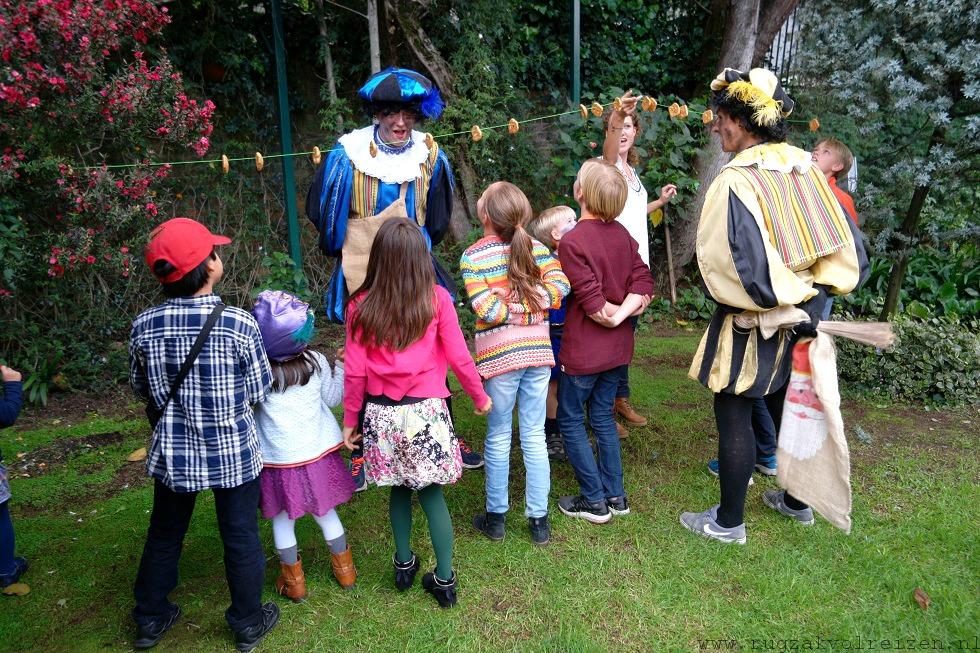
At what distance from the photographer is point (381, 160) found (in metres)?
3.26

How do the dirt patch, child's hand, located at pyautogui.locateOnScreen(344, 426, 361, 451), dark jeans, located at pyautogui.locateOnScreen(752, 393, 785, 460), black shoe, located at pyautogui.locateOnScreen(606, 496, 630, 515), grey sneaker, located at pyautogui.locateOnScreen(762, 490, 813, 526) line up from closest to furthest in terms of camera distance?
child's hand, located at pyautogui.locateOnScreen(344, 426, 361, 451) < grey sneaker, located at pyautogui.locateOnScreen(762, 490, 813, 526) < black shoe, located at pyautogui.locateOnScreen(606, 496, 630, 515) < dark jeans, located at pyautogui.locateOnScreen(752, 393, 785, 460) < the dirt patch

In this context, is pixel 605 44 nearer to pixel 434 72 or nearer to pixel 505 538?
pixel 434 72

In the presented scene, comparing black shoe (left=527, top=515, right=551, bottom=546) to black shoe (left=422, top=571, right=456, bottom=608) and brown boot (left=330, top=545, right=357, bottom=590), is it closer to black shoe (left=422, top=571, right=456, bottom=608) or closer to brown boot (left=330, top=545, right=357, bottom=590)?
black shoe (left=422, top=571, right=456, bottom=608)

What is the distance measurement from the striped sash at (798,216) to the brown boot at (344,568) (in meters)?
2.16

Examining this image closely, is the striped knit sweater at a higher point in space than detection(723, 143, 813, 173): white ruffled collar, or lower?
lower

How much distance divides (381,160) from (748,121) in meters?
1.64

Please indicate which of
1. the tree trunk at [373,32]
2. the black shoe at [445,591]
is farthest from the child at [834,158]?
the tree trunk at [373,32]

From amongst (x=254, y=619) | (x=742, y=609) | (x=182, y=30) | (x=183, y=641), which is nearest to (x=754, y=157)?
(x=742, y=609)

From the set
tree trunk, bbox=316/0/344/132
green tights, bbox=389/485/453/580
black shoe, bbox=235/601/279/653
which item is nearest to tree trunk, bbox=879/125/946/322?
green tights, bbox=389/485/453/580

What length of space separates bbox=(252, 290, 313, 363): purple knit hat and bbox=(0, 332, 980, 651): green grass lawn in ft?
3.43

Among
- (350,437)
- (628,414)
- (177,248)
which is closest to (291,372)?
(350,437)

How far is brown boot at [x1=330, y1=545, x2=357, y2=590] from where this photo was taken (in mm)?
2848

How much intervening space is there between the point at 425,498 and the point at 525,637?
0.63 m

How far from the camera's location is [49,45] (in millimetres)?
4172
